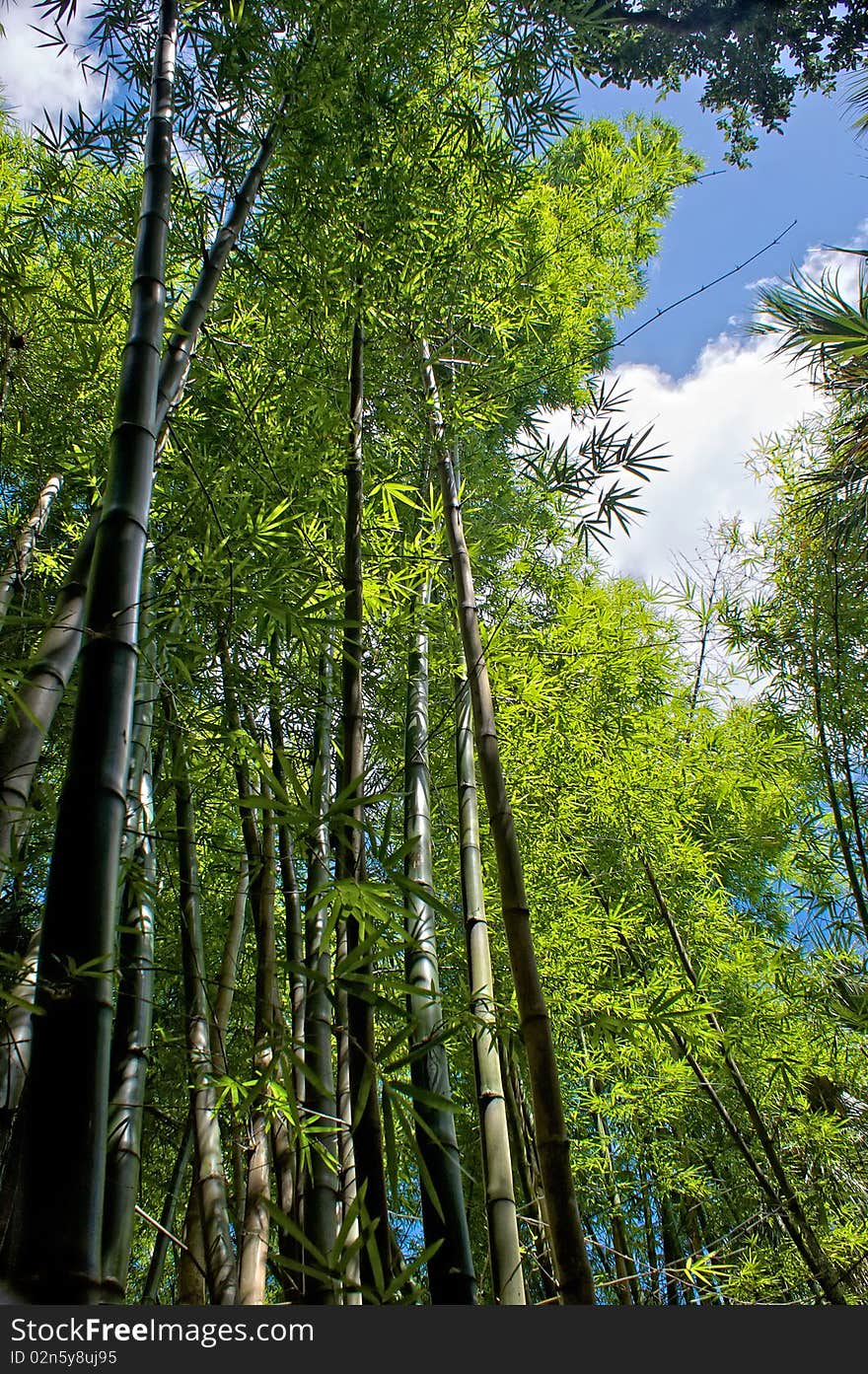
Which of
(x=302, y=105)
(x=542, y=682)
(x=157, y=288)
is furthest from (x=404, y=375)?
(x=157, y=288)

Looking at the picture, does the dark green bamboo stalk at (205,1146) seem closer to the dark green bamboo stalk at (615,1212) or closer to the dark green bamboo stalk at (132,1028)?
the dark green bamboo stalk at (132,1028)

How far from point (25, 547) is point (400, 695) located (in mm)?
1241

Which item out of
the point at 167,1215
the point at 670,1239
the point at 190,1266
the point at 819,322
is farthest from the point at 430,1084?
the point at 670,1239

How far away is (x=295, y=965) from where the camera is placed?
1082 millimetres

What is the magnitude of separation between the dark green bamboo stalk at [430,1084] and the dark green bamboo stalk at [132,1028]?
460 mm

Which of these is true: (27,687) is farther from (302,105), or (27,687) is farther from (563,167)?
(563,167)

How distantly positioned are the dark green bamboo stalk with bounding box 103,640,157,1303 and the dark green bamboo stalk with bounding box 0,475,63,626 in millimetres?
407

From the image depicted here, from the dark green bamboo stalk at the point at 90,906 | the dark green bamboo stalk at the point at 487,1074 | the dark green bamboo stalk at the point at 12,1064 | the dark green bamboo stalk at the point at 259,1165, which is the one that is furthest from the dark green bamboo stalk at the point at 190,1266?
the dark green bamboo stalk at the point at 90,906

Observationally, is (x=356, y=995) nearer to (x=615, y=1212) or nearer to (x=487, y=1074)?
(x=487, y=1074)

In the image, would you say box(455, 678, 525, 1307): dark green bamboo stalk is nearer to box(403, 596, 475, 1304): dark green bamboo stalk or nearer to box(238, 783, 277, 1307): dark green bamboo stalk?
box(403, 596, 475, 1304): dark green bamboo stalk

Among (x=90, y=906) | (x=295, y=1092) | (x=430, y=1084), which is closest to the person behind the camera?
(x=90, y=906)

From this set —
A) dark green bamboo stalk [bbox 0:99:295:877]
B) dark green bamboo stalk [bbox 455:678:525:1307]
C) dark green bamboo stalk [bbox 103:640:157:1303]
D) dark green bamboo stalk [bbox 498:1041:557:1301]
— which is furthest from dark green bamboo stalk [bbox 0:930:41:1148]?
dark green bamboo stalk [bbox 498:1041:557:1301]

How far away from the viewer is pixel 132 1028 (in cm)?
153

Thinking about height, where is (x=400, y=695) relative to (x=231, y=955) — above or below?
above
